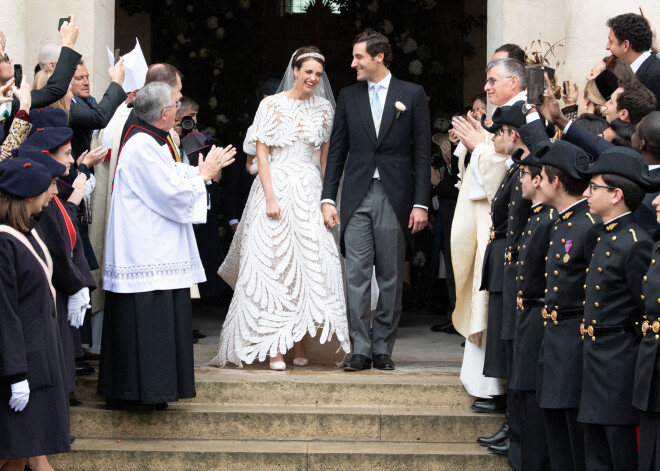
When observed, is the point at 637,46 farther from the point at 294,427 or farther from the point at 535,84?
the point at 294,427

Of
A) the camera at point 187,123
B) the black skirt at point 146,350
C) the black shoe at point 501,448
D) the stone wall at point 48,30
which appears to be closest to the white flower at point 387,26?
the camera at point 187,123

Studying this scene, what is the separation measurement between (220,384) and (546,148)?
2686mm

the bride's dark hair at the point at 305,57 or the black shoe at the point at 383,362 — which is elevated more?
the bride's dark hair at the point at 305,57

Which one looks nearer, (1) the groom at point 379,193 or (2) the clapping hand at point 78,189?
(2) the clapping hand at point 78,189

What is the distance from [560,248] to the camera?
4.98 meters

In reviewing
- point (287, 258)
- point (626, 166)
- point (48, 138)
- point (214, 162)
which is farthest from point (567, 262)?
point (48, 138)

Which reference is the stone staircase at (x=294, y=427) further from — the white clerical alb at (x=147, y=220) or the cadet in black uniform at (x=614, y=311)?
the cadet in black uniform at (x=614, y=311)

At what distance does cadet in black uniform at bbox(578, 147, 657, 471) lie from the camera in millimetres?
4445

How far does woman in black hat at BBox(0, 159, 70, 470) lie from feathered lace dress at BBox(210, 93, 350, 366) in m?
2.02

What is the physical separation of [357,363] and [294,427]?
0.80 m

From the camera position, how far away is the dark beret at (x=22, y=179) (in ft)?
17.0

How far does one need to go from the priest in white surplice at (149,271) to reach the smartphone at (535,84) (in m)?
2.22

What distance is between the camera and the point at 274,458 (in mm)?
6113

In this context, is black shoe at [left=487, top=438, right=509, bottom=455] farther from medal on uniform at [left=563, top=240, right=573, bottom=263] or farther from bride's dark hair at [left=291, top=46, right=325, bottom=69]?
bride's dark hair at [left=291, top=46, right=325, bottom=69]
